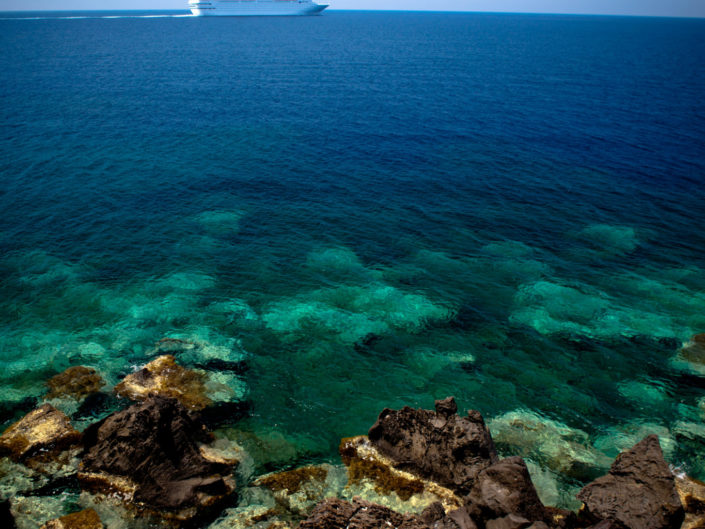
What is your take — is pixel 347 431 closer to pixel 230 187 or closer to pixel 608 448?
pixel 608 448

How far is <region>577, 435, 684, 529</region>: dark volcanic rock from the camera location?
19.9m

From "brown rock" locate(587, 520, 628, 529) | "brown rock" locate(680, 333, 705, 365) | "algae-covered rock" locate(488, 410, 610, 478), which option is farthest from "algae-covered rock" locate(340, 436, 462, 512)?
"brown rock" locate(680, 333, 705, 365)

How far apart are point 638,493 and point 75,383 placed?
99.0 feet

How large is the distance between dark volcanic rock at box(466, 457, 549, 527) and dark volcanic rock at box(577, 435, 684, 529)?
2.73m

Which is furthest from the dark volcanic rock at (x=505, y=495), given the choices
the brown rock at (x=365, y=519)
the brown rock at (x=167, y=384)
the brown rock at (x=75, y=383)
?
the brown rock at (x=75, y=383)

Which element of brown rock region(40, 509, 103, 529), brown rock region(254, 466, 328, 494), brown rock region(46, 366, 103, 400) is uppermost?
brown rock region(46, 366, 103, 400)

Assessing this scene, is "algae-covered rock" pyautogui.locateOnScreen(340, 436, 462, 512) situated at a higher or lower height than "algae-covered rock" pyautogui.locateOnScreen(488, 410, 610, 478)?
higher

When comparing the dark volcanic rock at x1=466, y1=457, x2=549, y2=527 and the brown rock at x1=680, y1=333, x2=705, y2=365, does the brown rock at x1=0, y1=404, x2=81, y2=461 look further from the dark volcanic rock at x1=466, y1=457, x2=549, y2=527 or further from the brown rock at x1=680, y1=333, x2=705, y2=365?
the brown rock at x1=680, y1=333, x2=705, y2=365

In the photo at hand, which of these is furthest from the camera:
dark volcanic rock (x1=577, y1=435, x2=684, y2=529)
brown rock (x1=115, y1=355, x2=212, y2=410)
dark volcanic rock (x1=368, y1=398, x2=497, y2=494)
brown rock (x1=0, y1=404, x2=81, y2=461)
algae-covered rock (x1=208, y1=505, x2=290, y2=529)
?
brown rock (x1=115, y1=355, x2=212, y2=410)

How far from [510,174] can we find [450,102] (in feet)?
133

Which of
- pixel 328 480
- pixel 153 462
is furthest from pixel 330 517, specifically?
pixel 153 462

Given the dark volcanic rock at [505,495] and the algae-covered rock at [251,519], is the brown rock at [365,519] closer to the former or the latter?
the dark volcanic rock at [505,495]

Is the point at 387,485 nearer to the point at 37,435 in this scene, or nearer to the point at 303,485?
the point at 303,485

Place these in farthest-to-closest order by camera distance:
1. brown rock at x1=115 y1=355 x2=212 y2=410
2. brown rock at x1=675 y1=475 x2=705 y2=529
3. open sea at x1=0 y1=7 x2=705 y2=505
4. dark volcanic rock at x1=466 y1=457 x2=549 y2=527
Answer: open sea at x1=0 y1=7 x2=705 y2=505
brown rock at x1=115 y1=355 x2=212 y2=410
brown rock at x1=675 y1=475 x2=705 y2=529
dark volcanic rock at x1=466 y1=457 x2=549 y2=527
